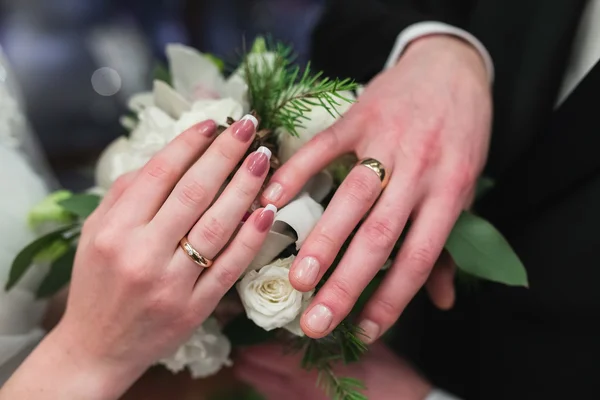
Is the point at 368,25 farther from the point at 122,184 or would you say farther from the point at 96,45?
the point at 96,45

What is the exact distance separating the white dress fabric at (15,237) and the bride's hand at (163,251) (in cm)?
13

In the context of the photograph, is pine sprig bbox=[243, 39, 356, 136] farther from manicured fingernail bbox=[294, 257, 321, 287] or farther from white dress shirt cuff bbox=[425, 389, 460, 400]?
white dress shirt cuff bbox=[425, 389, 460, 400]

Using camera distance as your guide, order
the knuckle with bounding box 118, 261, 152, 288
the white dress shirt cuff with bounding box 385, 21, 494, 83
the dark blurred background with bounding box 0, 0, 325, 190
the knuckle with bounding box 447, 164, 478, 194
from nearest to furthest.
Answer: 1. the knuckle with bounding box 118, 261, 152, 288
2. the knuckle with bounding box 447, 164, 478, 194
3. the white dress shirt cuff with bounding box 385, 21, 494, 83
4. the dark blurred background with bounding box 0, 0, 325, 190

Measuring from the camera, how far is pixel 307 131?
0.58 metres

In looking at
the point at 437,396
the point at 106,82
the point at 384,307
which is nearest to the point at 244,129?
the point at 384,307

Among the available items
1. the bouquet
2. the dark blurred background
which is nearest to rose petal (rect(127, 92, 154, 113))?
the bouquet

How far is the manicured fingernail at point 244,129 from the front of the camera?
501 mm

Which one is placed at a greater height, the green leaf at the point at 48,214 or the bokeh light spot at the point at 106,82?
the green leaf at the point at 48,214

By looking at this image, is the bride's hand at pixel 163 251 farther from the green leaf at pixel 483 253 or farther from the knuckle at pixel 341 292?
the green leaf at pixel 483 253

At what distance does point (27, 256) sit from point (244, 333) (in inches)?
10.6

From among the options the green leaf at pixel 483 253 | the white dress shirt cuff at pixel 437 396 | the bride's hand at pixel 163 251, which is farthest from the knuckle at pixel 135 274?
the white dress shirt cuff at pixel 437 396

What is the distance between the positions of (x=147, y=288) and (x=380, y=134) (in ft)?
0.94

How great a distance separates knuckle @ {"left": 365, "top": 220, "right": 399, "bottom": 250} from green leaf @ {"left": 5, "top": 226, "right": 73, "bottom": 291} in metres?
0.38

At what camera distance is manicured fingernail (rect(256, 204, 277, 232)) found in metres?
0.48
